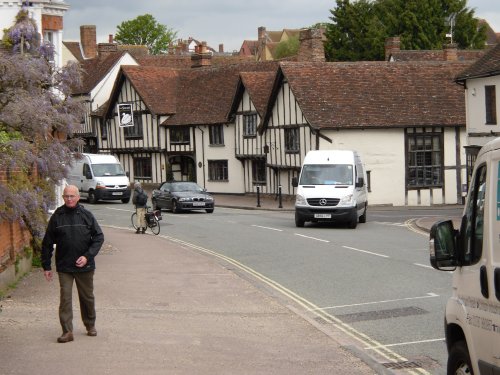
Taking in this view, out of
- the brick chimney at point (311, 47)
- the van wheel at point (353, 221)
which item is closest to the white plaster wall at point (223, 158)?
the brick chimney at point (311, 47)

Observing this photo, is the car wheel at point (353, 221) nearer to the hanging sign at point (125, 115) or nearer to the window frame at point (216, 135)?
the window frame at point (216, 135)

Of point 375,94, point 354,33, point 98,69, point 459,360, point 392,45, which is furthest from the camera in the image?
point 354,33

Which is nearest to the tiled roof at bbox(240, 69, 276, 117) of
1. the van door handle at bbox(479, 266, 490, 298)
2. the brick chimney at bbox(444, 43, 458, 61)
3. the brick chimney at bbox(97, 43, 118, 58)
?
the brick chimney at bbox(444, 43, 458, 61)

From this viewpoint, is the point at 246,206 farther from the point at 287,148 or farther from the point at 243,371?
the point at 243,371

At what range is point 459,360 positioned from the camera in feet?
22.7

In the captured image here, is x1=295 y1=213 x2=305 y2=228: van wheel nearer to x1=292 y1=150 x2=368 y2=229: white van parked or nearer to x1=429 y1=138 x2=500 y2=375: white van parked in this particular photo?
x1=292 y1=150 x2=368 y2=229: white van parked

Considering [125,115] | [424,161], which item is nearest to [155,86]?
[125,115]

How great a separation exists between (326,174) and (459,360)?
2346 cm

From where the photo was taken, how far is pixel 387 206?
44.8 m

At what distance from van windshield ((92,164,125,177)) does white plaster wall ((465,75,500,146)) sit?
761 inches

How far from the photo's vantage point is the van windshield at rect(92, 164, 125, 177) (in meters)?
46.8

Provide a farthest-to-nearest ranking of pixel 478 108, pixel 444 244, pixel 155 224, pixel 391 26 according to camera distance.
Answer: pixel 391 26 < pixel 478 108 < pixel 155 224 < pixel 444 244

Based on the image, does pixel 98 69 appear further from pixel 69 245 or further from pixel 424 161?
pixel 69 245

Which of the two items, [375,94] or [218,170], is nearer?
[375,94]
